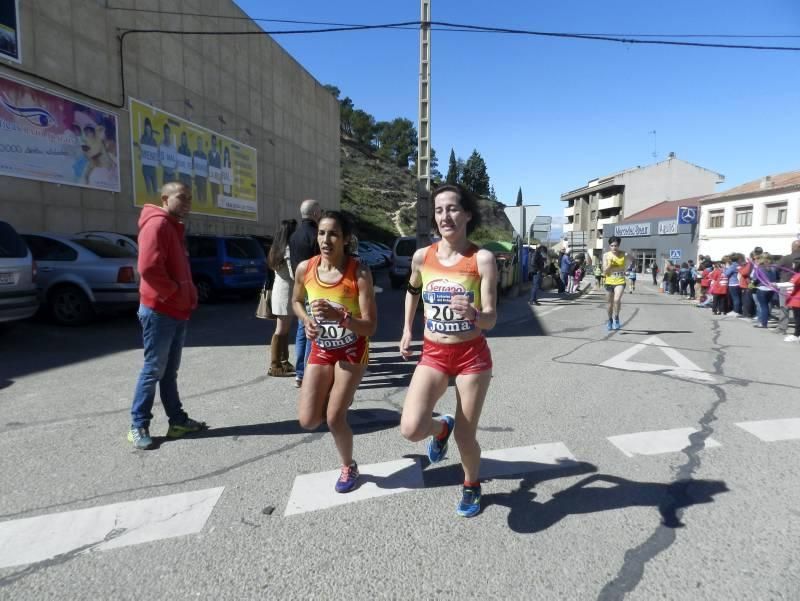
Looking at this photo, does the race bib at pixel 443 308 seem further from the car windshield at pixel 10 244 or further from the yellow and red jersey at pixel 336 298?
the car windshield at pixel 10 244

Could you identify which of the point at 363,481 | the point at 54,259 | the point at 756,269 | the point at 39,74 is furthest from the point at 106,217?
the point at 756,269

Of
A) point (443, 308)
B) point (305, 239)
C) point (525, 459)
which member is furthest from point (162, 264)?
point (525, 459)

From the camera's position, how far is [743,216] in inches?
1469

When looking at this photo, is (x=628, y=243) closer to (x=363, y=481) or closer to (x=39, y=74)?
(x=39, y=74)

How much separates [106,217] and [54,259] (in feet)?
19.0

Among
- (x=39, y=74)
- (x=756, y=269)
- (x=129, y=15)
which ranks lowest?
(x=756, y=269)

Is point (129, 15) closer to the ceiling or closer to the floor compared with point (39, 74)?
closer to the ceiling

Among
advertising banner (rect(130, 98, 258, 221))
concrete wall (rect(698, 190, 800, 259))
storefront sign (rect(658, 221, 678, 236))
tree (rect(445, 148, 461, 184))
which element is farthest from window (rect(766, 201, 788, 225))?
tree (rect(445, 148, 461, 184))

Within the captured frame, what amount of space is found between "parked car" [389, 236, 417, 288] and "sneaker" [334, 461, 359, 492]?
14452 mm

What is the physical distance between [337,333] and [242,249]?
10827mm

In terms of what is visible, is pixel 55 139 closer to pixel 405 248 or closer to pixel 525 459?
pixel 405 248

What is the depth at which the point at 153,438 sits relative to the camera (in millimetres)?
3877

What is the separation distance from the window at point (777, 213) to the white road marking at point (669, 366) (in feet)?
112

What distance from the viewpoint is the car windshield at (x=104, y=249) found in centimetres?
888
